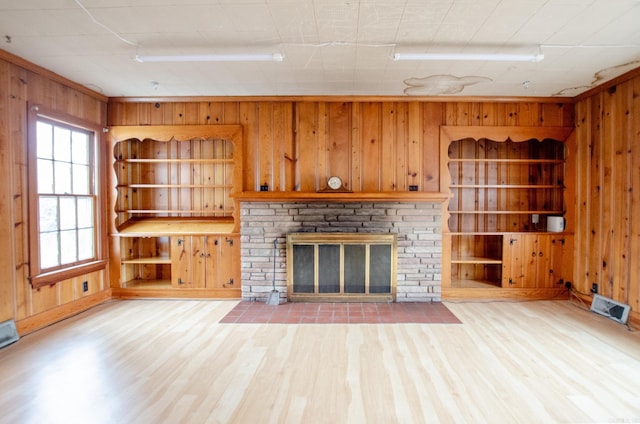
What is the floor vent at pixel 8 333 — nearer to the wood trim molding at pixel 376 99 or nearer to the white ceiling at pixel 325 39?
the white ceiling at pixel 325 39

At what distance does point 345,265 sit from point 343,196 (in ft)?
2.91

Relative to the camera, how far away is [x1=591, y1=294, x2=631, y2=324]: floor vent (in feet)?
11.1

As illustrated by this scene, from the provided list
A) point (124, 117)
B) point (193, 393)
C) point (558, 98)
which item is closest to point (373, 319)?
point (193, 393)

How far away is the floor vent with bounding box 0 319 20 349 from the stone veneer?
7.29ft

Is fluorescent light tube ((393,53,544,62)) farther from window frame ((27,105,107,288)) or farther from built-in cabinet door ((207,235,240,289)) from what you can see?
window frame ((27,105,107,288))

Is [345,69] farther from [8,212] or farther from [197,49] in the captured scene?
[8,212]

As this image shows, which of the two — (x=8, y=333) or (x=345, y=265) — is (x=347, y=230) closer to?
(x=345, y=265)

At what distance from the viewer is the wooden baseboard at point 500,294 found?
424cm

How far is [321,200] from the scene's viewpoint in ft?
13.7

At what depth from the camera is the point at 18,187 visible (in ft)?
10.3

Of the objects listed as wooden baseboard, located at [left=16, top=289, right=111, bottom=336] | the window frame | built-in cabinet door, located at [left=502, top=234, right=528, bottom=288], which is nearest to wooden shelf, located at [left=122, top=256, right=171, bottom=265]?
the window frame

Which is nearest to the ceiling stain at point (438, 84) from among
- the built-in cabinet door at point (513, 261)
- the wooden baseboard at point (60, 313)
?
the built-in cabinet door at point (513, 261)

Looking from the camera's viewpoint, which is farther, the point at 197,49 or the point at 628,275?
the point at 628,275

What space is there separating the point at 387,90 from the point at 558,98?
2.27 metres
